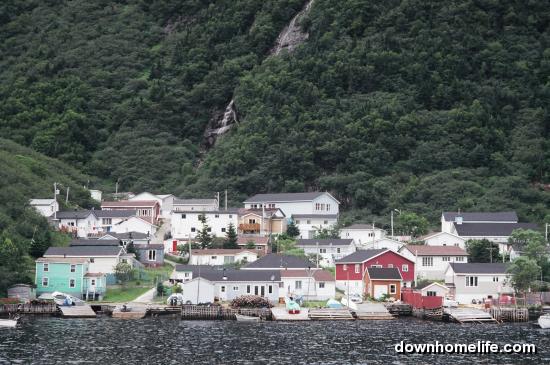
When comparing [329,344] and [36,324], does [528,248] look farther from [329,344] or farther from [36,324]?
[36,324]

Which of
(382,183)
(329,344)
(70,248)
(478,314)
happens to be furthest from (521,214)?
(329,344)

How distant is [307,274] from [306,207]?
30.0 metres

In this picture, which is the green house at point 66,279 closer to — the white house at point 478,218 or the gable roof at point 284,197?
the gable roof at point 284,197

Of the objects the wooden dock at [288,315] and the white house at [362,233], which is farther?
the white house at [362,233]

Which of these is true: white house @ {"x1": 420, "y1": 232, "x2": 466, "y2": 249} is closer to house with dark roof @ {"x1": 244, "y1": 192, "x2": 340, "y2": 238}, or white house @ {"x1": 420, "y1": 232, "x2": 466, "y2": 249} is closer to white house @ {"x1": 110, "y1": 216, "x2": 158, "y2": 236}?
house with dark roof @ {"x1": 244, "y1": 192, "x2": 340, "y2": 238}

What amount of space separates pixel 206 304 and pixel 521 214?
46931mm

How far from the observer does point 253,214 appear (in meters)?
125

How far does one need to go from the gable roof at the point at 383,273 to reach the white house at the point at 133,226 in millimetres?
30457

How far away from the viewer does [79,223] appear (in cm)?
12369

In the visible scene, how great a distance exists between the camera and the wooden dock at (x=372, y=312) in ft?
302

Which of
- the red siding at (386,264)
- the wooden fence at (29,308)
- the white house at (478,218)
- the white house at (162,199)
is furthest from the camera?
the white house at (162,199)

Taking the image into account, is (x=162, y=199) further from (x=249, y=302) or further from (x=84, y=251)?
(x=249, y=302)

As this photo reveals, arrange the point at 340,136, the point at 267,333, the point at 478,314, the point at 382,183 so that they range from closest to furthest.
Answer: the point at 267,333, the point at 478,314, the point at 382,183, the point at 340,136

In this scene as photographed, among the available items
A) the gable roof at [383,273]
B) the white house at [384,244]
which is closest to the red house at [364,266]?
the gable roof at [383,273]
